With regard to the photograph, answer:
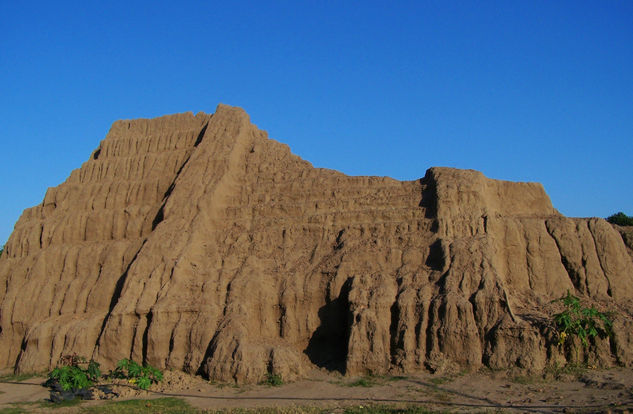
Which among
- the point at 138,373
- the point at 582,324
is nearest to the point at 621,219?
the point at 582,324

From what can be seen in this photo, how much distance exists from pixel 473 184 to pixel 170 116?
17057 millimetres

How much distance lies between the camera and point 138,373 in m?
20.6

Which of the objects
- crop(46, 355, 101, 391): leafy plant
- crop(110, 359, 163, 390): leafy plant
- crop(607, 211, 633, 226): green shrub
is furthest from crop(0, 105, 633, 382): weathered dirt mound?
crop(607, 211, 633, 226): green shrub

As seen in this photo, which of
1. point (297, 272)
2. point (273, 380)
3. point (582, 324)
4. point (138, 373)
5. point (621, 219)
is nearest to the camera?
point (582, 324)

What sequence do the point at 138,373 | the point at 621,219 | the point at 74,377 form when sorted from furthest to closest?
the point at 621,219, the point at 138,373, the point at 74,377

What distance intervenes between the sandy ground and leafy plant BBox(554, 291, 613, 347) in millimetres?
1094

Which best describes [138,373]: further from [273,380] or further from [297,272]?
[297,272]

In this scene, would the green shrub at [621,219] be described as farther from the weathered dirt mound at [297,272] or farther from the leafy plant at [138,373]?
the leafy plant at [138,373]

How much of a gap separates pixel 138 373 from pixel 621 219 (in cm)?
3207

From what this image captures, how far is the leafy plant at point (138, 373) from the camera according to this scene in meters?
20.1

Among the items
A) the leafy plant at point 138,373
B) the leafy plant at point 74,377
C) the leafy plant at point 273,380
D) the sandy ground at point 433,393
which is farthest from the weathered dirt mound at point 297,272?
the leafy plant at point 74,377

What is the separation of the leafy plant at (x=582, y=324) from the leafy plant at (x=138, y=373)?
42.5 feet

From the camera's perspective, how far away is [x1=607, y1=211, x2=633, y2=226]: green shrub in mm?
38503

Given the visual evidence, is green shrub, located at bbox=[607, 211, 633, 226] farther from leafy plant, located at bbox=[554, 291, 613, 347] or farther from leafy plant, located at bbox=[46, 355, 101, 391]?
leafy plant, located at bbox=[46, 355, 101, 391]
